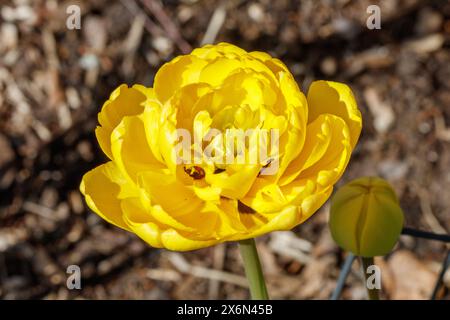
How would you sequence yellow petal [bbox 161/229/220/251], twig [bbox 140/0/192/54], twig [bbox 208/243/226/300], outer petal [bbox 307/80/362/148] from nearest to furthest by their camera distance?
yellow petal [bbox 161/229/220/251] < outer petal [bbox 307/80/362/148] < twig [bbox 208/243/226/300] < twig [bbox 140/0/192/54]

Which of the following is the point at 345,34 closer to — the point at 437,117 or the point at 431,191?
the point at 437,117

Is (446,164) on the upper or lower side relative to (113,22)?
lower

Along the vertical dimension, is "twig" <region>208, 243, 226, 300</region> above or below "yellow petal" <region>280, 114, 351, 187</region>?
below

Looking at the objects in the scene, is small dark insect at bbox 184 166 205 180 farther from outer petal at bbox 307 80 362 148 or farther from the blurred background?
the blurred background

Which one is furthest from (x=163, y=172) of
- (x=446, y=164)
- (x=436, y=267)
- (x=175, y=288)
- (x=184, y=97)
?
(x=446, y=164)

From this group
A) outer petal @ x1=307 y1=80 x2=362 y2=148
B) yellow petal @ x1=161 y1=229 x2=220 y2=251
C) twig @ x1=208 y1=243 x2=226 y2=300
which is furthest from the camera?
twig @ x1=208 y1=243 x2=226 y2=300

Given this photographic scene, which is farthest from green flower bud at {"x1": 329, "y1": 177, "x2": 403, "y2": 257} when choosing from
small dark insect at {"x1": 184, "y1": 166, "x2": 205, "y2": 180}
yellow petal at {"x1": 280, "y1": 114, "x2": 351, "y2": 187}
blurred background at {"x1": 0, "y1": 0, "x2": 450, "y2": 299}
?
blurred background at {"x1": 0, "y1": 0, "x2": 450, "y2": 299}
